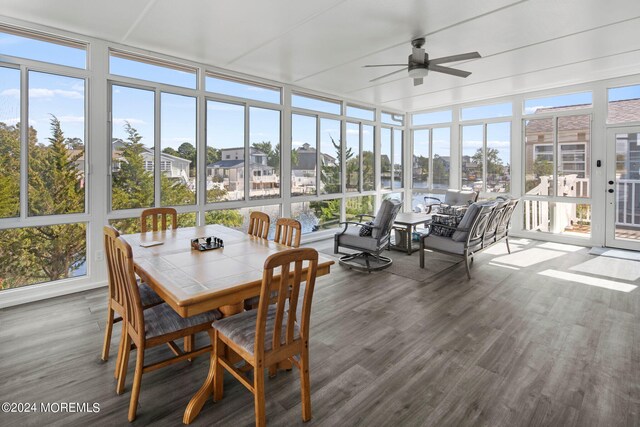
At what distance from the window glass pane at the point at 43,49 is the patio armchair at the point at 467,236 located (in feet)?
16.1

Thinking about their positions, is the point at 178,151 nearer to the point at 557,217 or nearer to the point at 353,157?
the point at 353,157

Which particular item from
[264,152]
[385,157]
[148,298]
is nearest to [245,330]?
[148,298]

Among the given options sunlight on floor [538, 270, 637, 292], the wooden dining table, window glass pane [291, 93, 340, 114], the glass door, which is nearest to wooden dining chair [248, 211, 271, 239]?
the wooden dining table

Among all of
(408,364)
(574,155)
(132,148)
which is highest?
(574,155)

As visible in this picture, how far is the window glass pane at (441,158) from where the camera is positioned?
8.36 metres

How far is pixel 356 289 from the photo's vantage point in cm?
420

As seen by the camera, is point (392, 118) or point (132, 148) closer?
point (132, 148)

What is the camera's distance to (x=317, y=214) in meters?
7.04

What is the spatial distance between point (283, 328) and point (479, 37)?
392 cm

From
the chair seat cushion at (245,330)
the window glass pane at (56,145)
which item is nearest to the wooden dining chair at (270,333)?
the chair seat cushion at (245,330)

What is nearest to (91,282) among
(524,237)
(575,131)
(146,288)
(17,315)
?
(17,315)

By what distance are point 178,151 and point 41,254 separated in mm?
2002

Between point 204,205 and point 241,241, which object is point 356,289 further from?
point 204,205

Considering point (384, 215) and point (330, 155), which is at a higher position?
point (330, 155)
